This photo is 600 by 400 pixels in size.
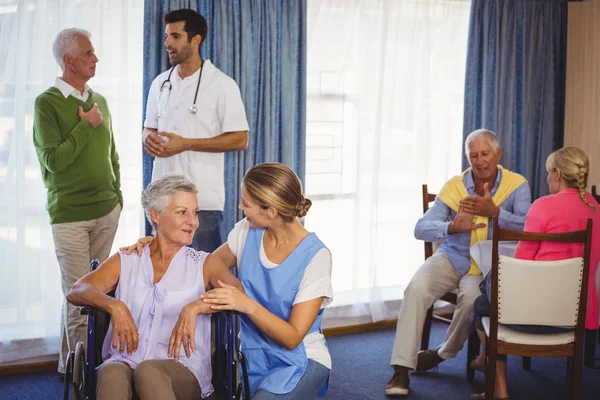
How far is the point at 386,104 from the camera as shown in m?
4.87

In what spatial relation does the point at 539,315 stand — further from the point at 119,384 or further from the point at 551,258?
the point at 119,384

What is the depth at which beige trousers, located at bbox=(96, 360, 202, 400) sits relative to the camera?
2.32m

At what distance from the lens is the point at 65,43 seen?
3639 mm

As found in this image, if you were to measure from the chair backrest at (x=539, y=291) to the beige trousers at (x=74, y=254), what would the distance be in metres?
1.95

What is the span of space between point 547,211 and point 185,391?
1836 millimetres

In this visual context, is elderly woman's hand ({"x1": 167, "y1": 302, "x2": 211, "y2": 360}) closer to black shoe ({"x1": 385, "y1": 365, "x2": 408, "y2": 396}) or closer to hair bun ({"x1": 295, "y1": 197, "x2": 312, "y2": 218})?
hair bun ({"x1": 295, "y1": 197, "x2": 312, "y2": 218})

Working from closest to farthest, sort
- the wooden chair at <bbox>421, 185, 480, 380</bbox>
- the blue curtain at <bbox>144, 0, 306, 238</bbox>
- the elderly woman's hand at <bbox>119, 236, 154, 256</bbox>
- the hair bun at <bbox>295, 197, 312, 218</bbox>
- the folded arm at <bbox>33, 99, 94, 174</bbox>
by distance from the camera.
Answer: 1. the hair bun at <bbox>295, 197, 312, 218</bbox>
2. the elderly woman's hand at <bbox>119, 236, 154, 256</bbox>
3. the folded arm at <bbox>33, 99, 94, 174</bbox>
4. the wooden chair at <bbox>421, 185, 480, 380</bbox>
5. the blue curtain at <bbox>144, 0, 306, 238</bbox>

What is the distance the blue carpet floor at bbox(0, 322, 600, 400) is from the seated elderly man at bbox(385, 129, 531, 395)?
5.2 inches

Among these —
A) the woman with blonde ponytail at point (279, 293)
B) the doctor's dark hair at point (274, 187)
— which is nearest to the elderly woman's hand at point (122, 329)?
the woman with blonde ponytail at point (279, 293)

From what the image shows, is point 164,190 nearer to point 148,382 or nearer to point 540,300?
point 148,382

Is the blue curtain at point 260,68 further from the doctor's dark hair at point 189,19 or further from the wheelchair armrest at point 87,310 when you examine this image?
the wheelchair armrest at point 87,310

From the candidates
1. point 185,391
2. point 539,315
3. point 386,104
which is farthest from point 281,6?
point 185,391

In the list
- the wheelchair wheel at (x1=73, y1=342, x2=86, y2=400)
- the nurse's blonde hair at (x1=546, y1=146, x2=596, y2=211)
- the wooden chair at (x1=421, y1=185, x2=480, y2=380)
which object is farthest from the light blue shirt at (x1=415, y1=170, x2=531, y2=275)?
the wheelchair wheel at (x1=73, y1=342, x2=86, y2=400)

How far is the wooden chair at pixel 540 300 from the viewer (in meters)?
3.18
